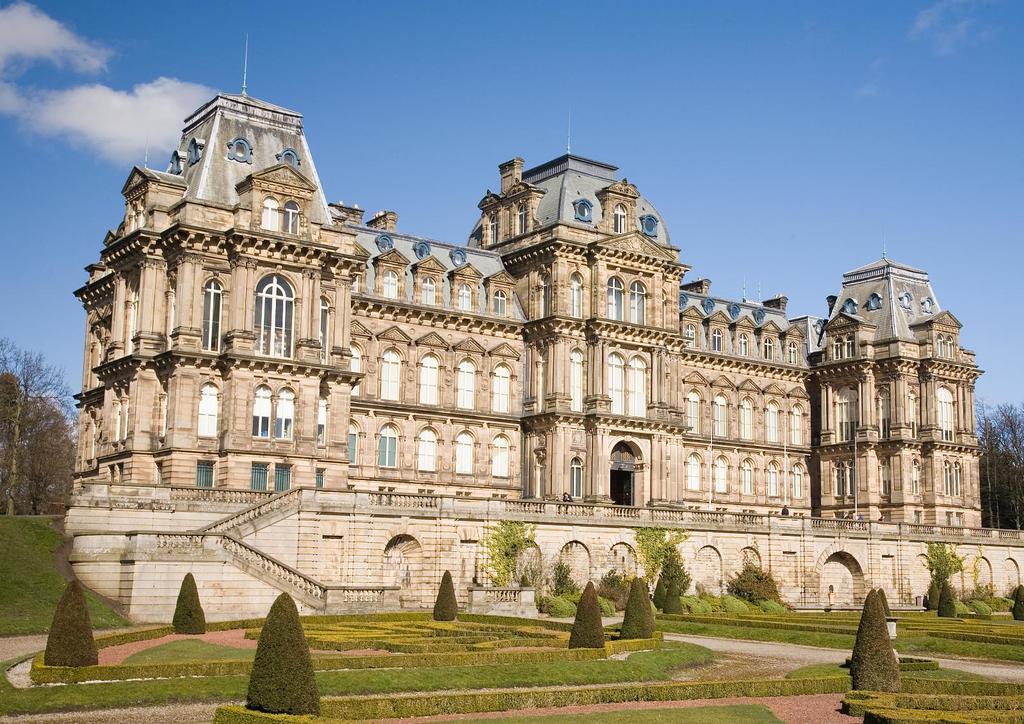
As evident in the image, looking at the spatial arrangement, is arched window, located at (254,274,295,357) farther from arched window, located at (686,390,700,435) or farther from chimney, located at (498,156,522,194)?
arched window, located at (686,390,700,435)

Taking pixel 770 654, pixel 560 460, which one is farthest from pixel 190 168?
pixel 770 654

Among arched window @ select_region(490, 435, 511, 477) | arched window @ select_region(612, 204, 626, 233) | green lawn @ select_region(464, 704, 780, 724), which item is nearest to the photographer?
green lawn @ select_region(464, 704, 780, 724)

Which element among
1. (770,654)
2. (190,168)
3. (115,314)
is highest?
(190,168)

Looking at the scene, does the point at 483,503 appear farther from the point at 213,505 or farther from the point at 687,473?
the point at 687,473

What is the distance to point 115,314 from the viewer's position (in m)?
61.4

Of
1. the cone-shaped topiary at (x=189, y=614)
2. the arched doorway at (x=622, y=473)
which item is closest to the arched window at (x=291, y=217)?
the arched doorway at (x=622, y=473)

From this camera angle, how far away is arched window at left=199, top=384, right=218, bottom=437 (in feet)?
188

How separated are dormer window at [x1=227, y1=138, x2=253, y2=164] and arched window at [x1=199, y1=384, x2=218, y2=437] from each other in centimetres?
1173

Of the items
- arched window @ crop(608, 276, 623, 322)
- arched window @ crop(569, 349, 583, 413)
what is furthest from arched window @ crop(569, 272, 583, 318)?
arched window @ crop(569, 349, 583, 413)

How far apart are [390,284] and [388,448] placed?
367 inches

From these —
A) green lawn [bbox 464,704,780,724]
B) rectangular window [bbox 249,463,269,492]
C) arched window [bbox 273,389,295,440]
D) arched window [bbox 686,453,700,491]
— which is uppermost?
arched window [bbox 273,389,295,440]

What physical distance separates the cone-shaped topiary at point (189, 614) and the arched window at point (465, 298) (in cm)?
3663

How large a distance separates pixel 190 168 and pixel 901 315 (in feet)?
174

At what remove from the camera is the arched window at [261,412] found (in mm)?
57781
